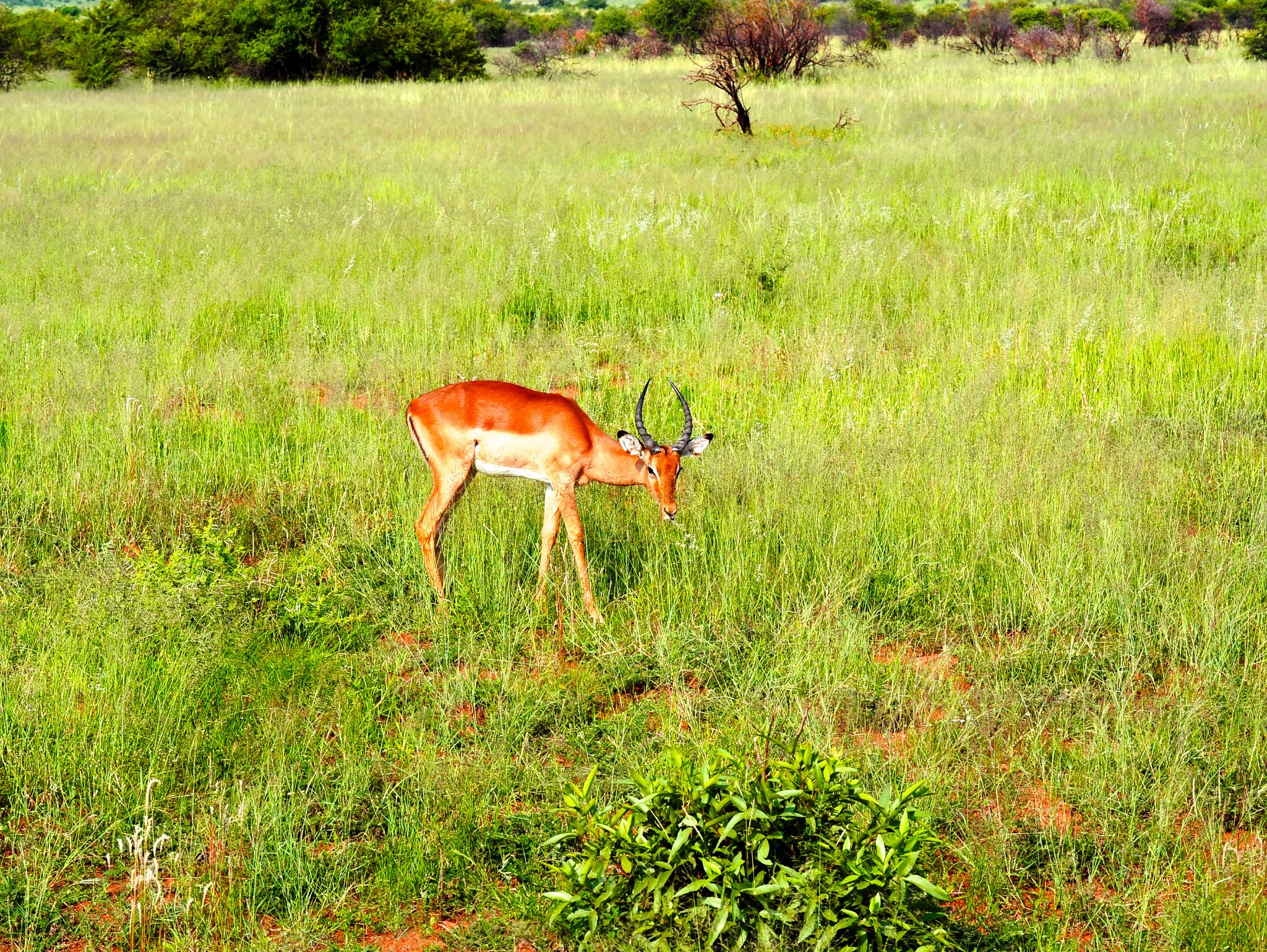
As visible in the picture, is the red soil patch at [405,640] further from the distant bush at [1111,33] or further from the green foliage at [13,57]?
the green foliage at [13,57]

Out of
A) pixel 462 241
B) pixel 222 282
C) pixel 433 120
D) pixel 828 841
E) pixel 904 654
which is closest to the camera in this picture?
pixel 828 841

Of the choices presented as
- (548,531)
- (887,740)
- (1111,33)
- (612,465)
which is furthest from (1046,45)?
(887,740)

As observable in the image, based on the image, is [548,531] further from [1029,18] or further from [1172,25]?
[1029,18]

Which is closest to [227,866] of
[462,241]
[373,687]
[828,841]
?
[373,687]

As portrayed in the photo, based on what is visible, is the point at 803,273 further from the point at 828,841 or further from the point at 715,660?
the point at 828,841

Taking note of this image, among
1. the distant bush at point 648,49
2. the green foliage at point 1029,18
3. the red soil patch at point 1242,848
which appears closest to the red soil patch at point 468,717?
the red soil patch at point 1242,848

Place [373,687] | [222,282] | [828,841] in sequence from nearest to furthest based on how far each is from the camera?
1. [828,841]
2. [373,687]
3. [222,282]

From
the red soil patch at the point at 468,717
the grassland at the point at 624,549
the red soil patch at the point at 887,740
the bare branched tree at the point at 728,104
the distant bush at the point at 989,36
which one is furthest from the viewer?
the distant bush at the point at 989,36

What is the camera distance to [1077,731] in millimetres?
4430

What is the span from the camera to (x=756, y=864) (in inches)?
133

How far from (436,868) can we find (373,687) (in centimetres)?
109

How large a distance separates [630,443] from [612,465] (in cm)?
34

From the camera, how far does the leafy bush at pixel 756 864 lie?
319 centimetres

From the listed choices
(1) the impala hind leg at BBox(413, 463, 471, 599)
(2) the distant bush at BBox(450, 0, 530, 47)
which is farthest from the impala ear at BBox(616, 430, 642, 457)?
(2) the distant bush at BBox(450, 0, 530, 47)
